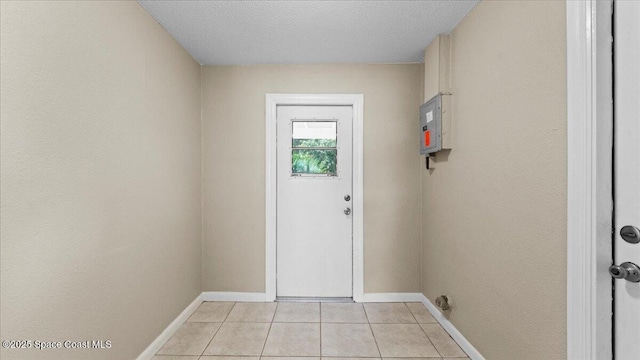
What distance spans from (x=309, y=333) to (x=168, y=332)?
3.48ft

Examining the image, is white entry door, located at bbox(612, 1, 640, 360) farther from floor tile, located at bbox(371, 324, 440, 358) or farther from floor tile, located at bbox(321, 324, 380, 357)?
floor tile, located at bbox(321, 324, 380, 357)

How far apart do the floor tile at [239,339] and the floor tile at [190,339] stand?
63 mm

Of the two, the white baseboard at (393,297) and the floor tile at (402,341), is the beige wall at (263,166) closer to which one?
the white baseboard at (393,297)

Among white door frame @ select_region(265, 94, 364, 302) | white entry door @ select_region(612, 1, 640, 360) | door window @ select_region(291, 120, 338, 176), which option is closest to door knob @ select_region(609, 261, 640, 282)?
white entry door @ select_region(612, 1, 640, 360)

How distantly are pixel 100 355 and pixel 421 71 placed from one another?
320 cm

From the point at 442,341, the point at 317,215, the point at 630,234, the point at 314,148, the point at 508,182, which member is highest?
the point at 314,148

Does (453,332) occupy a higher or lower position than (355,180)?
lower

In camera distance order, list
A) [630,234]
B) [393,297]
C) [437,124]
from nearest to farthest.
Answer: [630,234]
[437,124]
[393,297]

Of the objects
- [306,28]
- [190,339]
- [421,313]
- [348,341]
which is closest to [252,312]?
[190,339]

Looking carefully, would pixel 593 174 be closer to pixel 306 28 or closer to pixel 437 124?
pixel 437 124

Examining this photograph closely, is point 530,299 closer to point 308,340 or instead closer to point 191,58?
point 308,340

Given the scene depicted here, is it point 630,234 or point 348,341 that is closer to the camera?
point 630,234

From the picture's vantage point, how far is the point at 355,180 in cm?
289

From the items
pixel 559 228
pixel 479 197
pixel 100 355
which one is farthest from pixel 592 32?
pixel 100 355
